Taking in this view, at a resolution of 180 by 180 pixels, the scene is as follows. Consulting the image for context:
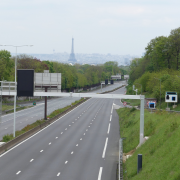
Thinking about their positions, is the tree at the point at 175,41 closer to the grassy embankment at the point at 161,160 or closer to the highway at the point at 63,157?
the highway at the point at 63,157

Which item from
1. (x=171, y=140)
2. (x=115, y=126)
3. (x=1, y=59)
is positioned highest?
(x=1, y=59)

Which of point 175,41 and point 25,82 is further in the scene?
point 175,41

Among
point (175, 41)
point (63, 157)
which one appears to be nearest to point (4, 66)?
point (175, 41)

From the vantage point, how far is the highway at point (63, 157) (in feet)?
86.9

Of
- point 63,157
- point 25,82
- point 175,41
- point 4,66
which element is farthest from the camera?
point 175,41

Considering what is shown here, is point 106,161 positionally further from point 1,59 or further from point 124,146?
point 1,59

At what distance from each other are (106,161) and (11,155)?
9055 millimetres

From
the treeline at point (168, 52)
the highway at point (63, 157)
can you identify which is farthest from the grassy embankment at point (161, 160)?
the treeline at point (168, 52)

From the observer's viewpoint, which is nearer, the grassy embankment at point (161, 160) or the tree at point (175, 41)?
the grassy embankment at point (161, 160)

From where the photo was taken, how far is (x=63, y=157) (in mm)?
32688

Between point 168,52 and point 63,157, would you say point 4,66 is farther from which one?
point 63,157

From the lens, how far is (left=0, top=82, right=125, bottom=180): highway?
26.5 metres

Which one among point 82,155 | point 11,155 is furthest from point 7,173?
point 82,155

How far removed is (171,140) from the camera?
25266 millimetres
